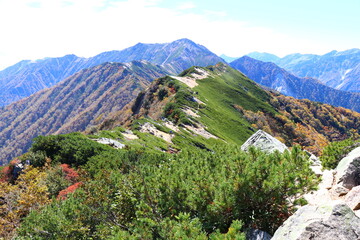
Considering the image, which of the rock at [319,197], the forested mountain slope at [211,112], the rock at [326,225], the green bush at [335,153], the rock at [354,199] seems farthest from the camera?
the forested mountain slope at [211,112]

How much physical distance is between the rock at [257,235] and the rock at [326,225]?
56.3 inches

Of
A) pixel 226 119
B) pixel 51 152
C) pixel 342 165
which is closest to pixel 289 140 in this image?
pixel 226 119

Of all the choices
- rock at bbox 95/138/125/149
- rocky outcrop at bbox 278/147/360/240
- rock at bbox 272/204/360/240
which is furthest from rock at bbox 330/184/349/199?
rock at bbox 95/138/125/149

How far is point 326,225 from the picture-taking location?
25.0 ft

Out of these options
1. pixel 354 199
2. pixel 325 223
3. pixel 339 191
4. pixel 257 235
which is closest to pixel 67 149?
pixel 257 235

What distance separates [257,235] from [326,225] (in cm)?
300

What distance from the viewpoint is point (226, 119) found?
124125mm

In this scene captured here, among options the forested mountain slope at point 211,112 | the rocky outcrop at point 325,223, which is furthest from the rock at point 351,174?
the forested mountain slope at point 211,112

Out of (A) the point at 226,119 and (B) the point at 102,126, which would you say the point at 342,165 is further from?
(B) the point at 102,126

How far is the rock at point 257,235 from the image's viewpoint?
9.70 meters

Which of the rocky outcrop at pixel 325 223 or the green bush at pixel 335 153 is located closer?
the rocky outcrop at pixel 325 223

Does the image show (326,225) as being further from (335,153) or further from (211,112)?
(211,112)

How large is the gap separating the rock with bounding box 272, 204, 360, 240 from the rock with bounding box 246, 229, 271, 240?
1431 millimetres

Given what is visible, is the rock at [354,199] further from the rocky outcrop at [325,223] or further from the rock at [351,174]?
the rock at [351,174]
